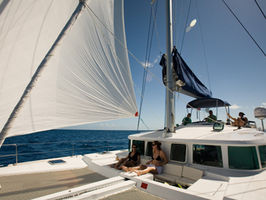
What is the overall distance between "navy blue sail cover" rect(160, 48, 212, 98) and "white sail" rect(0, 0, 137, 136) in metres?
1.77

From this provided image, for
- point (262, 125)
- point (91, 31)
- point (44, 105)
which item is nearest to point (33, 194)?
point (44, 105)

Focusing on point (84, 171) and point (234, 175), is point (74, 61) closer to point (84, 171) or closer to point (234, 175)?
point (84, 171)

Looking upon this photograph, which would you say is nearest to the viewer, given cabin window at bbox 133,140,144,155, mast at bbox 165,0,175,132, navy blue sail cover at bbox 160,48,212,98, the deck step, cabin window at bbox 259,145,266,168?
the deck step

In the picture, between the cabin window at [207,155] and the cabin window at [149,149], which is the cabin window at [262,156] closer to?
the cabin window at [207,155]

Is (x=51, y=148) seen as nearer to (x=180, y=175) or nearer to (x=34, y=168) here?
(x=34, y=168)

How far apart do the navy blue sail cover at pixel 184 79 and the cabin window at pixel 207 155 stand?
228cm

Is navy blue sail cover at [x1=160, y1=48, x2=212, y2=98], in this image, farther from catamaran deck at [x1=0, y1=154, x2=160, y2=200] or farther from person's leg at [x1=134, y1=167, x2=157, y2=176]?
catamaran deck at [x1=0, y1=154, x2=160, y2=200]

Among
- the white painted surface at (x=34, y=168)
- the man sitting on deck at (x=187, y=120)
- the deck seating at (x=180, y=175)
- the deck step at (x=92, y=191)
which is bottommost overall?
the white painted surface at (x=34, y=168)

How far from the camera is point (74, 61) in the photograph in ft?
13.5

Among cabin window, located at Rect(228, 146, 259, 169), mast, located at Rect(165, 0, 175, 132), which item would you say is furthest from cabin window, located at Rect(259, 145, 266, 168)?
mast, located at Rect(165, 0, 175, 132)

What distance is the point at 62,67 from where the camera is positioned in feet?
12.8

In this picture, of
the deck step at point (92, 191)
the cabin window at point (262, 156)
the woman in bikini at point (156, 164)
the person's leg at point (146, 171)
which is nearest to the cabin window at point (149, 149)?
the woman in bikini at point (156, 164)

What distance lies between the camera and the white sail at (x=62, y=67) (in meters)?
2.59

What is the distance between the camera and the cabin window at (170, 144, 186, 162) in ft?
15.2
